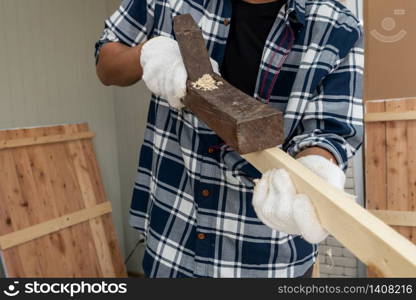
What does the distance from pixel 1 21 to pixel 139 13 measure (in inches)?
66.6

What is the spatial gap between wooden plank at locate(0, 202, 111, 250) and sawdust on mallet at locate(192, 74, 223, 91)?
5.94ft

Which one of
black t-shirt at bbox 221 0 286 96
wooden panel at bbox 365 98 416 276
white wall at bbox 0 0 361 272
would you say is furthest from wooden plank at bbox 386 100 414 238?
black t-shirt at bbox 221 0 286 96

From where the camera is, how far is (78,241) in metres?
2.60

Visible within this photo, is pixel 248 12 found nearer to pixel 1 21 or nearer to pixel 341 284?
pixel 341 284

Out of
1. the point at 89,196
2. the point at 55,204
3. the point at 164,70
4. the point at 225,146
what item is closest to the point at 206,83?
the point at 164,70

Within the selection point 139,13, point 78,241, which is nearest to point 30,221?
point 78,241

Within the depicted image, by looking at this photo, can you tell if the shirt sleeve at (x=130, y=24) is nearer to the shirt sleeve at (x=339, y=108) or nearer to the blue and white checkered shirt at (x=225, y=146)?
the blue and white checkered shirt at (x=225, y=146)

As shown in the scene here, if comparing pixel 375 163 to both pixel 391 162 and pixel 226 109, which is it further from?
pixel 226 109

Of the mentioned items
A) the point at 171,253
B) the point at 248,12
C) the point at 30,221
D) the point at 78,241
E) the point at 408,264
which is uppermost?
the point at 248,12

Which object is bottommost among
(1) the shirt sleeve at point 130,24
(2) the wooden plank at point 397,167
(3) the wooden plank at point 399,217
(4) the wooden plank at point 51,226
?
(3) the wooden plank at point 399,217

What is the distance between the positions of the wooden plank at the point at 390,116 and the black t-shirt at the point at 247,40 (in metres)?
1.62

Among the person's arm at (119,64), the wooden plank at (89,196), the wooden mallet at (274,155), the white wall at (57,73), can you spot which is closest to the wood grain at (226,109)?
the wooden mallet at (274,155)

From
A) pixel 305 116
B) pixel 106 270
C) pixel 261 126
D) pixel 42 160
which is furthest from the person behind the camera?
pixel 106 270

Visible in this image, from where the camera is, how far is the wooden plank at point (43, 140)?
7.46ft
